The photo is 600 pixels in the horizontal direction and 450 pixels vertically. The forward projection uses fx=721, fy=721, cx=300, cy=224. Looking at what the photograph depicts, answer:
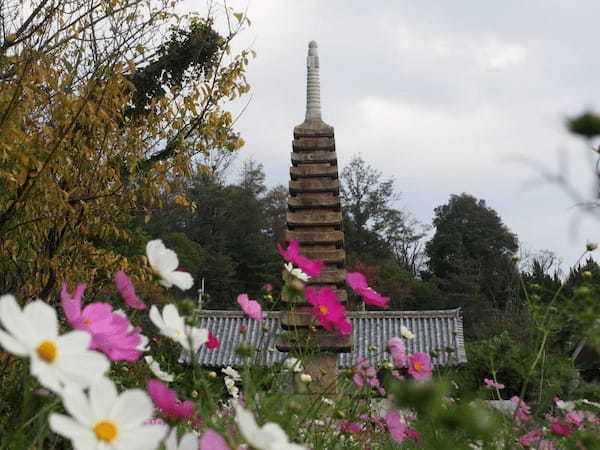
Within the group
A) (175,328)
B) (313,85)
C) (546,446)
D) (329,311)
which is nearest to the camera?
(175,328)

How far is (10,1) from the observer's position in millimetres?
3311

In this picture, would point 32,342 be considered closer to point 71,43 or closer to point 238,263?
point 71,43

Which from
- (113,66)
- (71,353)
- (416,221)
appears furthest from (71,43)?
(416,221)

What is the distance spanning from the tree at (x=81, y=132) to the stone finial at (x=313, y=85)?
2637 mm

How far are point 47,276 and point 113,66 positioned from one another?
1029 millimetres

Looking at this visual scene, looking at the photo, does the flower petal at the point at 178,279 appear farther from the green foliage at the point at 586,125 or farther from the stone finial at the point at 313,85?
the stone finial at the point at 313,85

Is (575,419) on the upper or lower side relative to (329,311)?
lower

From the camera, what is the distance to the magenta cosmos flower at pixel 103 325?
2.41 feet

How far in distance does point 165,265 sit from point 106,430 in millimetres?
383

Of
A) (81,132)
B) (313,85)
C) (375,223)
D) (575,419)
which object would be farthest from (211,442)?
(375,223)

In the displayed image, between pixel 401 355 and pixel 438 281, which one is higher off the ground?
pixel 438 281

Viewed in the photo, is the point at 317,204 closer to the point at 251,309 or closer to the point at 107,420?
the point at 251,309

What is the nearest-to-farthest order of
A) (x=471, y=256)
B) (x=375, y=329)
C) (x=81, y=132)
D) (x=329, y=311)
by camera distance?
(x=329, y=311) < (x=81, y=132) < (x=375, y=329) < (x=471, y=256)

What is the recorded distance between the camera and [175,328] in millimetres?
861
